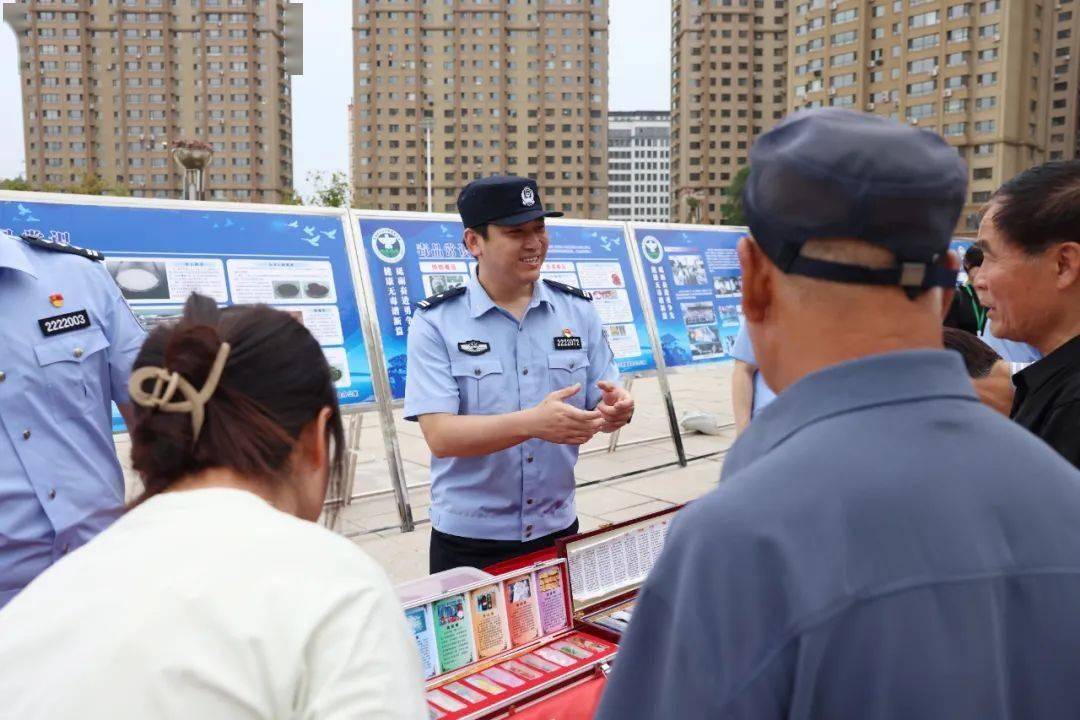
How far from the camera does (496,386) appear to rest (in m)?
2.44

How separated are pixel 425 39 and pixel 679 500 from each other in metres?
97.7

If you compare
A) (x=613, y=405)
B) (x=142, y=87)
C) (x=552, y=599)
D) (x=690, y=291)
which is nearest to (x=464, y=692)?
(x=552, y=599)

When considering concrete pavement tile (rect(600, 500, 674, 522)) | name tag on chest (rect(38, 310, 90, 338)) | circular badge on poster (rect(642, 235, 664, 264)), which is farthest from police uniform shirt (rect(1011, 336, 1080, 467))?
circular badge on poster (rect(642, 235, 664, 264))

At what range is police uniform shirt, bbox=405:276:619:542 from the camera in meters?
2.36

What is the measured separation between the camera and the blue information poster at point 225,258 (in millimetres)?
3730

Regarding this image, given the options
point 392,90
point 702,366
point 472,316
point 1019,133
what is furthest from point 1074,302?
point 392,90

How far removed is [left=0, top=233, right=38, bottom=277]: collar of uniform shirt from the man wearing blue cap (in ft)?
5.62

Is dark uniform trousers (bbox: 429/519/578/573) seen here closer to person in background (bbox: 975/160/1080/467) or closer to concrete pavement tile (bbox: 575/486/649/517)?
person in background (bbox: 975/160/1080/467)

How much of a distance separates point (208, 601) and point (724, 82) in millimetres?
103272

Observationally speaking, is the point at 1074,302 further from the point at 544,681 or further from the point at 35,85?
the point at 35,85

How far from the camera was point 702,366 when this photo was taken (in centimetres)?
654

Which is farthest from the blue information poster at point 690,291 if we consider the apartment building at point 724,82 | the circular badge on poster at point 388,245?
the apartment building at point 724,82

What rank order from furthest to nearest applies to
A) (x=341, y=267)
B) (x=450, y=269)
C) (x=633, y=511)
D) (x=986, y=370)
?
(x=633, y=511) → (x=450, y=269) → (x=341, y=267) → (x=986, y=370)

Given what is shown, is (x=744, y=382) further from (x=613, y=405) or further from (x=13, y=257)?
(x=13, y=257)
